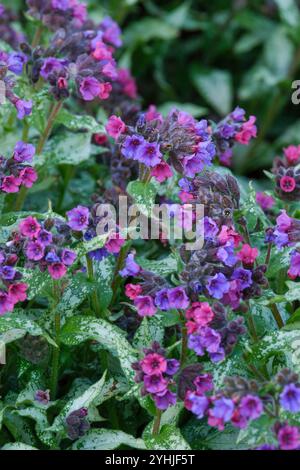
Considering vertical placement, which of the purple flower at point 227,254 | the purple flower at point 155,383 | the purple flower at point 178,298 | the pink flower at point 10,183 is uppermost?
the purple flower at point 227,254

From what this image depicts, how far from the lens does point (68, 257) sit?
5.99 ft

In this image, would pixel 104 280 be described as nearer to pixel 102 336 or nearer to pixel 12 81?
pixel 102 336

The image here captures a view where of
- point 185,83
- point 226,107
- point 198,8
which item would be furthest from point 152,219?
point 198,8

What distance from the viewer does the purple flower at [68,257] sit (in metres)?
1.82

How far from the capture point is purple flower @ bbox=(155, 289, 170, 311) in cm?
176

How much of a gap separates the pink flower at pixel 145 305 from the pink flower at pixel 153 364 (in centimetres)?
11

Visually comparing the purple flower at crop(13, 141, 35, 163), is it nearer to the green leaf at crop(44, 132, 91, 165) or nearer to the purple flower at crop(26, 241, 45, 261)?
the purple flower at crop(26, 241, 45, 261)

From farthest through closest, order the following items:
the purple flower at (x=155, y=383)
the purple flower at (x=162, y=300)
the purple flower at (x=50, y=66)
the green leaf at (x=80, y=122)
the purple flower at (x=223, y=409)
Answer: the green leaf at (x=80, y=122) → the purple flower at (x=50, y=66) → the purple flower at (x=162, y=300) → the purple flower at (x=155, y=383) → the purple flower at (x=223, y=409)

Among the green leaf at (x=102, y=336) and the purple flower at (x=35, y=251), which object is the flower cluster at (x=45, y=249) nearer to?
the purple flower at (x=35, y=251)

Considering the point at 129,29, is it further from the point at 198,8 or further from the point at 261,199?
the point at 261,199

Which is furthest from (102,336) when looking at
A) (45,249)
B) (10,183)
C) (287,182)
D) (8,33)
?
(8,33)

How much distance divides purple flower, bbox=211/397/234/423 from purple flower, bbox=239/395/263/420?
0.07 feet

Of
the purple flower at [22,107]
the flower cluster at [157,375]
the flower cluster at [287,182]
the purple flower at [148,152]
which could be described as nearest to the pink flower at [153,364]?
the flower cluster at [157,375]

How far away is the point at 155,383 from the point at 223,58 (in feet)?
9.81
